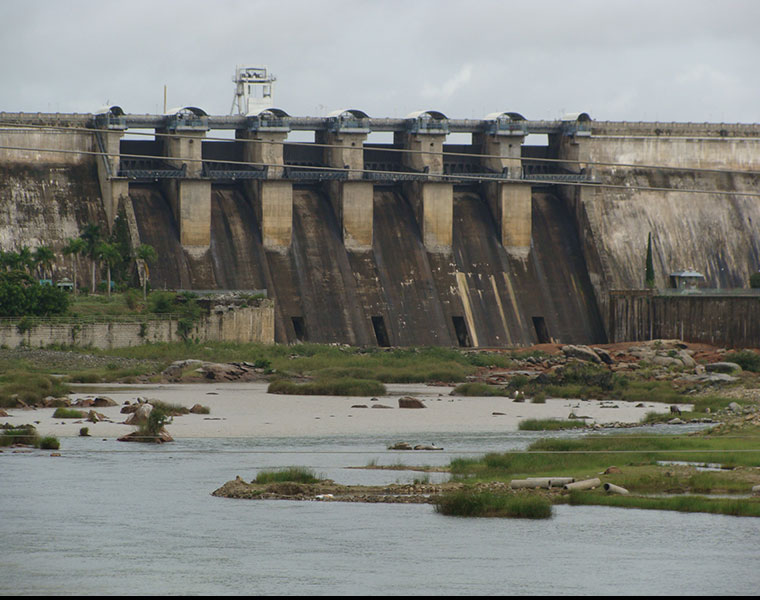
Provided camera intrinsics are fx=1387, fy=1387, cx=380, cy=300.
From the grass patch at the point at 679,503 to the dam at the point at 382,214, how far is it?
138 feet

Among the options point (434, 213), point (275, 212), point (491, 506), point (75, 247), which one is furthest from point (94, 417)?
point (434, 213)

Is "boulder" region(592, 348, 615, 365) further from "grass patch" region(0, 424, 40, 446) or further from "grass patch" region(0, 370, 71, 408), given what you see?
"grass patch" region(0, 424, 40, 446)

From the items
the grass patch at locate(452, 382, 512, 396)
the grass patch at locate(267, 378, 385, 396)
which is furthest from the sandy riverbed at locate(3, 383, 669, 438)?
the grass patch at locate(452, 382, 512, 396)

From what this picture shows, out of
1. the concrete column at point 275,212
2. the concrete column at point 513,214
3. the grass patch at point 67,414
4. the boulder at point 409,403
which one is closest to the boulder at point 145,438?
the grass patch at point 67,414

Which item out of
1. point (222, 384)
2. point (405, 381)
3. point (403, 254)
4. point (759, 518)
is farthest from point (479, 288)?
point (759, 518)

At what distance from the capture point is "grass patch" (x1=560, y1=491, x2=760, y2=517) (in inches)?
1109

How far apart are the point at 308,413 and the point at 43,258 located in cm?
2693

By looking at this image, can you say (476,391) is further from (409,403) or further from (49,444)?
(49,444)

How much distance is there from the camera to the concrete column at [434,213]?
8269 centimetres

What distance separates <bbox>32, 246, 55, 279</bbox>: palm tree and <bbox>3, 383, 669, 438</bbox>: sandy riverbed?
15.0 m

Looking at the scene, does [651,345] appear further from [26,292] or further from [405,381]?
[26,292]

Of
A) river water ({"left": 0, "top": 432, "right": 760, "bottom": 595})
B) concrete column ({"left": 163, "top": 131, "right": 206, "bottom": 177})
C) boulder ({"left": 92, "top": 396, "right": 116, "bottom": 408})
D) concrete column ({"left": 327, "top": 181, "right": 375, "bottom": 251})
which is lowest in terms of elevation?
river water ({"left": 0, "top": 432, "right": 760, "bottom": 595})

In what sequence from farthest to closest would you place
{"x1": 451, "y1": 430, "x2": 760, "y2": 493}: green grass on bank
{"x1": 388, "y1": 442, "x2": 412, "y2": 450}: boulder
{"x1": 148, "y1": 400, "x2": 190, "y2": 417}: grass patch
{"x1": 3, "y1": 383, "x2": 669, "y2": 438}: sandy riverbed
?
{"x1": 148, "y1": 400, "x2": 190, "y2": 417}: grass patch, {"x1": 3, "y1": 383, "x2": 669, "y2": 438}: sandy riverbed, {"x1": 388, "y1": 442, "x2": 412, "y2": 450}: boulder, {"x1": 451, "y1": 430, "x2": 760, "y2": 493}: green grass on bank

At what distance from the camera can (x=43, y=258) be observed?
71.6 metres
